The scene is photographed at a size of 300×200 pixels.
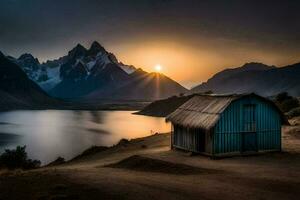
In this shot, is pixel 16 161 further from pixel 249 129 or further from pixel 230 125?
pixel 249 129

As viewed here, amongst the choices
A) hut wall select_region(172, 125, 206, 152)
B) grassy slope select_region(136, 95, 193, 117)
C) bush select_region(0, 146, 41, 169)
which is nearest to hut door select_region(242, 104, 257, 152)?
hut wall select_region(172, 125, 206, 152)

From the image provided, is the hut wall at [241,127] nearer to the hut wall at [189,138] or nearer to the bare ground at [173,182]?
the hut wall at [189,138]

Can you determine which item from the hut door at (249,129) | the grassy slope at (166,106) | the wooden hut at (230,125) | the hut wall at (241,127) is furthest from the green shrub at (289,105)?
the grassy slope at (166,106)

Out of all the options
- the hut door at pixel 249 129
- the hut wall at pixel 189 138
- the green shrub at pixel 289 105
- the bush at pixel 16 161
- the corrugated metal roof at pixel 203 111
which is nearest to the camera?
the corrugated metal roof at pixel 203 111

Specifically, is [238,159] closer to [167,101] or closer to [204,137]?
[204,137]

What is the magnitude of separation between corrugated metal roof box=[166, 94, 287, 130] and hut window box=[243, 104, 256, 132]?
1.21 meters

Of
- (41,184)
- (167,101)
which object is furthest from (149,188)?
(167,101)

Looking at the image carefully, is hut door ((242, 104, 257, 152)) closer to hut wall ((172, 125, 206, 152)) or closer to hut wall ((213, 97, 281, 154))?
hut wall ((213, 97, 281, 154))

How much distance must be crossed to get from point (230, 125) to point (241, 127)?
45.9 inches

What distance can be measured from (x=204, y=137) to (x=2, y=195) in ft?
64.1

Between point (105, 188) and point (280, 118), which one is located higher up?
point (280, 118)

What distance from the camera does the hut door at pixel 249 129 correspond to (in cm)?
3628

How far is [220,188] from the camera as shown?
21.6m

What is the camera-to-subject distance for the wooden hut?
35.1m
